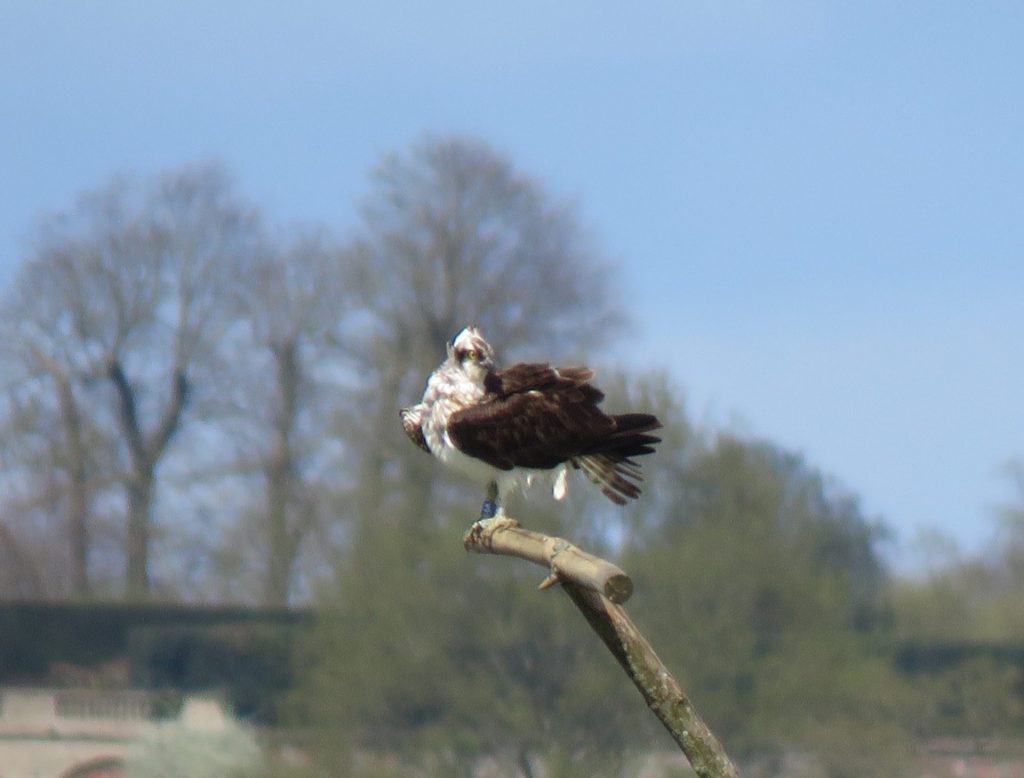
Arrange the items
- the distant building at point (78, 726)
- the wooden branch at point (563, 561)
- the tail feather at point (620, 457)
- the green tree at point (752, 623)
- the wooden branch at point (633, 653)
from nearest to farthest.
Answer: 1. the wooden branch at point (633, 653)
2. the wooden branch at point (563, 561)
3. the tail feather at point (620, 457)
4. the distant building at point (78, 726)
5. the green tree at point (752, 623)

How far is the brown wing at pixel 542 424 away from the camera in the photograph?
7.97 metres

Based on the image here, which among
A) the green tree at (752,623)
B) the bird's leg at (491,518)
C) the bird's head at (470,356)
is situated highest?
the green tree at (752,623)

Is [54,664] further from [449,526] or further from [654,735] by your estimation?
[654,735]

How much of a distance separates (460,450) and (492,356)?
21.5 inches

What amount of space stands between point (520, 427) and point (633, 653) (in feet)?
8.41

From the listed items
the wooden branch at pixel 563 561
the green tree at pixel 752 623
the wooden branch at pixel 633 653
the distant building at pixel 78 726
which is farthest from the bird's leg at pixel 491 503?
the green tree at pixel 752 623

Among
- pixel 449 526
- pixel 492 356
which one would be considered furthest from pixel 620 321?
pixel 492 356

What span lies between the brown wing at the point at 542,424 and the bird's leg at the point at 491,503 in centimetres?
21

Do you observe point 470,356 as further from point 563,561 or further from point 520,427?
point 563,561

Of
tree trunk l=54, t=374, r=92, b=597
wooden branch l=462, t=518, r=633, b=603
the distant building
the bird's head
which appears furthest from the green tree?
wooden branch l=462, t=518, r=633, b=603

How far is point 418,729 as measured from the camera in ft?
204

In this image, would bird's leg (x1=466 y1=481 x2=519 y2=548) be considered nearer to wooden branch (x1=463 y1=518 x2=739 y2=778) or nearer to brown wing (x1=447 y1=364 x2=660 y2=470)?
brown wing (x1=447 y1=364 x2=660 y2=470)

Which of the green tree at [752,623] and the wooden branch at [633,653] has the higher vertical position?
the green tree at [752,623]

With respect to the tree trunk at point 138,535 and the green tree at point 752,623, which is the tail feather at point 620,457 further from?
the tree trunk at point 138,535
